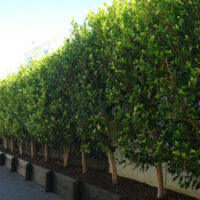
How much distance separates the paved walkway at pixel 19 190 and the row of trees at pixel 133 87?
66.4 inches

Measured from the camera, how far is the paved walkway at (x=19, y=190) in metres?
7.76

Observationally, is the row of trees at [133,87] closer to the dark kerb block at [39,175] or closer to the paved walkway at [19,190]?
the dark kerb block at [39,175]

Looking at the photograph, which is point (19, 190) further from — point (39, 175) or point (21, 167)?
point (21, 167)

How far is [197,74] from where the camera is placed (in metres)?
4.02

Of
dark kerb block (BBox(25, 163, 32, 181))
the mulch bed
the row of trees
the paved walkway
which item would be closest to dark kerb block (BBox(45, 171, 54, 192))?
the paved walkway

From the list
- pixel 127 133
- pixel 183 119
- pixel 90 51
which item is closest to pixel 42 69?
pixel 90 51

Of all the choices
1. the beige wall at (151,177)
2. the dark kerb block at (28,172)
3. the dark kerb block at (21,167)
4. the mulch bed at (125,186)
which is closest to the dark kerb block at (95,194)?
the mulch bed at (125,186)

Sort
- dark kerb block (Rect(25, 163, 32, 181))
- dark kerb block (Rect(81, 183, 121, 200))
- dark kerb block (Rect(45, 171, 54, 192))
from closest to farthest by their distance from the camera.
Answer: dark kerb block (Rect(81, 183, 121, 200))
dark kerb block (Rect(45, 171, 54, 192))
dark kerb block (Rect(25, 163, 32, 181))

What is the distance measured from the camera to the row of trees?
4.33m

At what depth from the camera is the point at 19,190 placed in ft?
28.1

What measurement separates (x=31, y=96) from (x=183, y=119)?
25.3ft

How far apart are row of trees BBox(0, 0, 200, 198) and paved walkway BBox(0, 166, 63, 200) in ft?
5.53

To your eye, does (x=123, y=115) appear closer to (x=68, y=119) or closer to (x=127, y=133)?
(x=127, y=133)

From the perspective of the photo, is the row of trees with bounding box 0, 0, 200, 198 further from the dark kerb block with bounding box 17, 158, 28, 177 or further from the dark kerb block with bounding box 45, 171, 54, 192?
the dark kerb block with bounding box 17, 158, 28, 177
